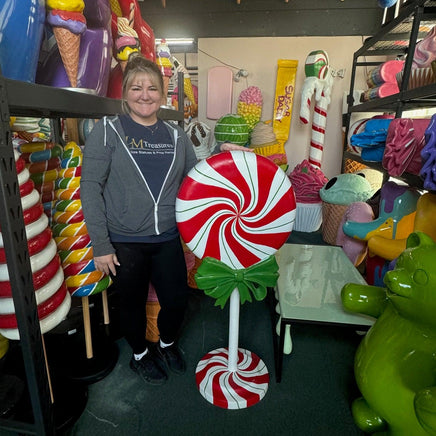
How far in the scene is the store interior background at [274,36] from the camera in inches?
165

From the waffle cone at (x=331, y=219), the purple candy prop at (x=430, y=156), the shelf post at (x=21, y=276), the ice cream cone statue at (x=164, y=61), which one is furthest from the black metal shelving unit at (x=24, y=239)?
the waffle cone at (x=331, y=219)

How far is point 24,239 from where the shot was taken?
90 cm

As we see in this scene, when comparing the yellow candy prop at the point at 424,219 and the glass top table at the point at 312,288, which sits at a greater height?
the yellow candy prop at the point at 424,219

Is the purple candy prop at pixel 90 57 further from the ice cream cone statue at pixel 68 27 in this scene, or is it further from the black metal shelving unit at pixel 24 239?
the black metal shelving unit at pixel 24 239

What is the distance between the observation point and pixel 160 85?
1.21 metres

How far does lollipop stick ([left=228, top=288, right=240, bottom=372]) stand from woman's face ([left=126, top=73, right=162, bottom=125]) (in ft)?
2.49

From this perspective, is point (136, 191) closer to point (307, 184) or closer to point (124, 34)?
point (124, 34)

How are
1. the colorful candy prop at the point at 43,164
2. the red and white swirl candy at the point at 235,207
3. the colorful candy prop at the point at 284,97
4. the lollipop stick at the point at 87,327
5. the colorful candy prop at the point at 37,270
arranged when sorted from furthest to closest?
the colorful candy prop at the point at 284,97, the lollipop stick at the point at 87,327, the colorful candy prop at the point at 43,164, the red and white swirl candy at the point at 235,207, the colorful candy prop at the point at 37,270

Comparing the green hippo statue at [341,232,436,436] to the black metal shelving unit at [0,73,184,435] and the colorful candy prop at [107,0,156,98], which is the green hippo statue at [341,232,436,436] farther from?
the colorful candy prop at [107,0,156,98]

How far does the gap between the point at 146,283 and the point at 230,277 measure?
39 centimetres

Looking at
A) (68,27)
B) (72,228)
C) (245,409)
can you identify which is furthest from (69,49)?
(245,409)

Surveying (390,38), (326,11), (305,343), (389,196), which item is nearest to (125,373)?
(305,343)

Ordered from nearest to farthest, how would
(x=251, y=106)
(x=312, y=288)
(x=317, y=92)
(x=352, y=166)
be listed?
(x=312, y=288)
(x=352, y=166)
(x=317, y=92)
(x=251, y=106)

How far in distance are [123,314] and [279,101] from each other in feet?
11.9
